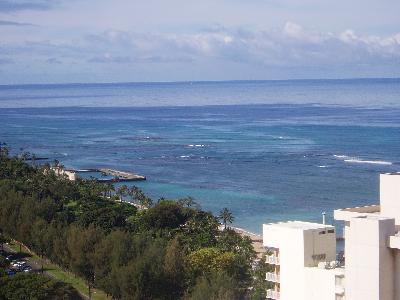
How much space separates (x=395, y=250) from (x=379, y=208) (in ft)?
5.36

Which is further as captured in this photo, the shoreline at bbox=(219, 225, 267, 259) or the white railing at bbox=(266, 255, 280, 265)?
the shoreline at bbox=(219, 225, 267, 259)

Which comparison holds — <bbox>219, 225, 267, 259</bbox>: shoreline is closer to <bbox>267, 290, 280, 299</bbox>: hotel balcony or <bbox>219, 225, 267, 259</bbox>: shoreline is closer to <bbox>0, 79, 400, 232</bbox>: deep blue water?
<bbox>0, 79, 400, 232</bbox>: deep blue water

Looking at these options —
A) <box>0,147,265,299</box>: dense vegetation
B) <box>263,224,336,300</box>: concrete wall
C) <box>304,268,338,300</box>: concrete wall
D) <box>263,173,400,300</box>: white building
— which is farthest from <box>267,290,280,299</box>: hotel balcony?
<box>0,147,265,299</box>: dense vegetation

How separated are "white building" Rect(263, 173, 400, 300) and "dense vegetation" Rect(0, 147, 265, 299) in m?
8.80

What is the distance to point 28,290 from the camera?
23.8 meters

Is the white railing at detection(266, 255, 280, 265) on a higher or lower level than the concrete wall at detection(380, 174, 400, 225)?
lower

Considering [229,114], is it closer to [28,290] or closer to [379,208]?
[28,290]

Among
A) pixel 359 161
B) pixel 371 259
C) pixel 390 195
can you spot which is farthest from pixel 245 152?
pixel 371 259

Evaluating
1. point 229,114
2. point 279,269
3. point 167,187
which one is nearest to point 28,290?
point 279,269

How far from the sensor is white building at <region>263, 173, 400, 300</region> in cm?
1006

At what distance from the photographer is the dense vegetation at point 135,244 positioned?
2452 cm

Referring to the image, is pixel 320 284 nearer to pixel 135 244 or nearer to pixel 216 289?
pixel 216 289

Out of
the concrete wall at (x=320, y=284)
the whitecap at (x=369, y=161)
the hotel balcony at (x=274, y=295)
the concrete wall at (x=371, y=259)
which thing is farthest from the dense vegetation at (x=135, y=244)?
the whitecap at (x=369, y=161)

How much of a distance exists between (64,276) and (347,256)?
2126 cm
